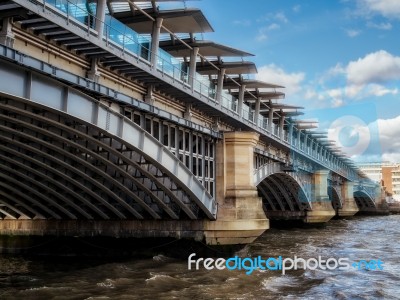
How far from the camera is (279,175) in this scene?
3709cm

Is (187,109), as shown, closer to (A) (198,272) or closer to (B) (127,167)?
(B) (127,167)

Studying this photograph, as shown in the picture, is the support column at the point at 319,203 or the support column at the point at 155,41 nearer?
the support column at the point at 155,41

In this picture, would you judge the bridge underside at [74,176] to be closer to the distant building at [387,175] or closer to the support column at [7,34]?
the support column at [7,34]

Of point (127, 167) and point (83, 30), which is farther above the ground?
point (83, 30)

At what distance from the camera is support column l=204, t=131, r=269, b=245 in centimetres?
2136

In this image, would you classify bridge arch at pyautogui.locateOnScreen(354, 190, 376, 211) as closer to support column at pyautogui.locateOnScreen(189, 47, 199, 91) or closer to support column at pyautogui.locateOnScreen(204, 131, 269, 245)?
support column at pyautogui.locateOnScreen(204, 131, 269, 245)

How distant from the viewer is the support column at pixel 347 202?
67.6m

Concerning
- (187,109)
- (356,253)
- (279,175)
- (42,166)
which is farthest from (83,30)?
(279,175)

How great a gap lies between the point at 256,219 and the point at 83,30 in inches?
483

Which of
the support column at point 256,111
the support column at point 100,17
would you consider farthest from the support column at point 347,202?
the support column at point 100,17

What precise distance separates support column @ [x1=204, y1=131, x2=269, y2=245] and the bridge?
5 cm
